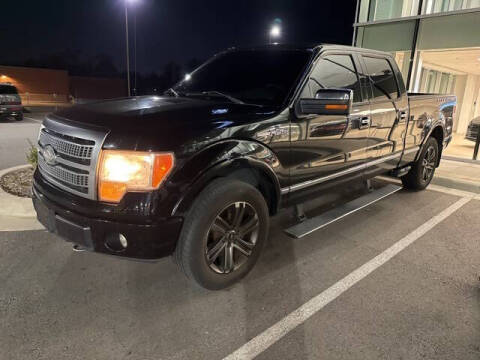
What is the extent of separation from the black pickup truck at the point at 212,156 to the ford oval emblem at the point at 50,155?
2 cm

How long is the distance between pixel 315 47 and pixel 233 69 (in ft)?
2.89

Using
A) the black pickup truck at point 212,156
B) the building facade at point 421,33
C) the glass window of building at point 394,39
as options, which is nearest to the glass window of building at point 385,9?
the building facade at point 421,33

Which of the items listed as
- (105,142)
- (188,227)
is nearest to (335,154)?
(188,227)

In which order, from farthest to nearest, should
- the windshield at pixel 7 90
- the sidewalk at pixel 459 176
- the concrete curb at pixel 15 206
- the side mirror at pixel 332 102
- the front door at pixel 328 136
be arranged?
1. the windshield at pixel 7 90
2. the sidewalk at pixel 459 176
3. the concrete curb at pixel 15 206
4. the front door at pixel 328 136
5. the side mirror at pixel 332 102

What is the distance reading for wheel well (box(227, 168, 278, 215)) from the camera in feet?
10.4

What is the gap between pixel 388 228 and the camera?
4.53 metres

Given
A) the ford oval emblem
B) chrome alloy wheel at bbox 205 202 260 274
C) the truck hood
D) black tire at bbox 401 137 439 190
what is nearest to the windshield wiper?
the truck hood

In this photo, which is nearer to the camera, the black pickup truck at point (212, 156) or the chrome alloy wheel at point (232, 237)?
the black pickup truck at point (212, 156)

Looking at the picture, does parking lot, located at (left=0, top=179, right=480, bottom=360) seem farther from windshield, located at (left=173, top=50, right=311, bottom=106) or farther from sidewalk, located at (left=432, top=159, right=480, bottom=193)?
sidewalk, located at (left=432, top=159, right=480, bottom=193)

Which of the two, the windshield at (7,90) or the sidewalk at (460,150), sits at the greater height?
the windshield at (7,90)

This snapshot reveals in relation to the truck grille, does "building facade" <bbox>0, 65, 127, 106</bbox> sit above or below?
below

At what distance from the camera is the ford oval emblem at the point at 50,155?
2.91 metres

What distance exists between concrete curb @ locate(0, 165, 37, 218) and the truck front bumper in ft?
6.96

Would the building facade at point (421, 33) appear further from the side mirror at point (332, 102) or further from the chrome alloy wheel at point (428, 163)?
the side mirror at point (332, 102)
